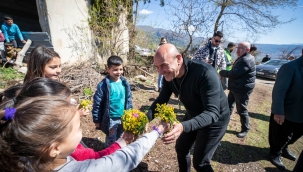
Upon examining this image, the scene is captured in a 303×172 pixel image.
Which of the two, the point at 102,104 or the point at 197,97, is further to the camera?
the point at 102,104

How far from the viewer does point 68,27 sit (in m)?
6.70

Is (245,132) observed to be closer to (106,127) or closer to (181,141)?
(181,141)

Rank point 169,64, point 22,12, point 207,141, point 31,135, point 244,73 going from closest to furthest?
point 31,135
point 169,64
point 207,141
point 244,73
point 22,12

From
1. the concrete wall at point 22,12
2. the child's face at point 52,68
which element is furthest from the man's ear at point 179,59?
the concrete wall at point 22,12

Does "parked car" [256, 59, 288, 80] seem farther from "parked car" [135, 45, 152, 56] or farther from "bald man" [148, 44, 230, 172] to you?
"bald man" [148, 44, 230, 172]

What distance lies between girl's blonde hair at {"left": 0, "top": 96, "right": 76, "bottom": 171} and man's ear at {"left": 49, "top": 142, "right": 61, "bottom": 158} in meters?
0.02

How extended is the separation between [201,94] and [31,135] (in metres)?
1.70

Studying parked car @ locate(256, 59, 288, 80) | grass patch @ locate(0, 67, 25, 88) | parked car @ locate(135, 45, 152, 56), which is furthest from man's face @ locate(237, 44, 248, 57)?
parked car @ locate(256, 59, 288, 80)

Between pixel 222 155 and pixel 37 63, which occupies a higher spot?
pixel 37 63

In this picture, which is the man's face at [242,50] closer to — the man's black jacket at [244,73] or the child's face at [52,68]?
the man's black jacket at [244,73]

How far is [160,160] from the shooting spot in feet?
10.8

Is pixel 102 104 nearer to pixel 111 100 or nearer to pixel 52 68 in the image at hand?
pixel 111 100

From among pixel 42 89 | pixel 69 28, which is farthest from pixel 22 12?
pixel 42 89

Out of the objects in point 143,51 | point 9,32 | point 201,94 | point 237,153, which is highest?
point 9,32
